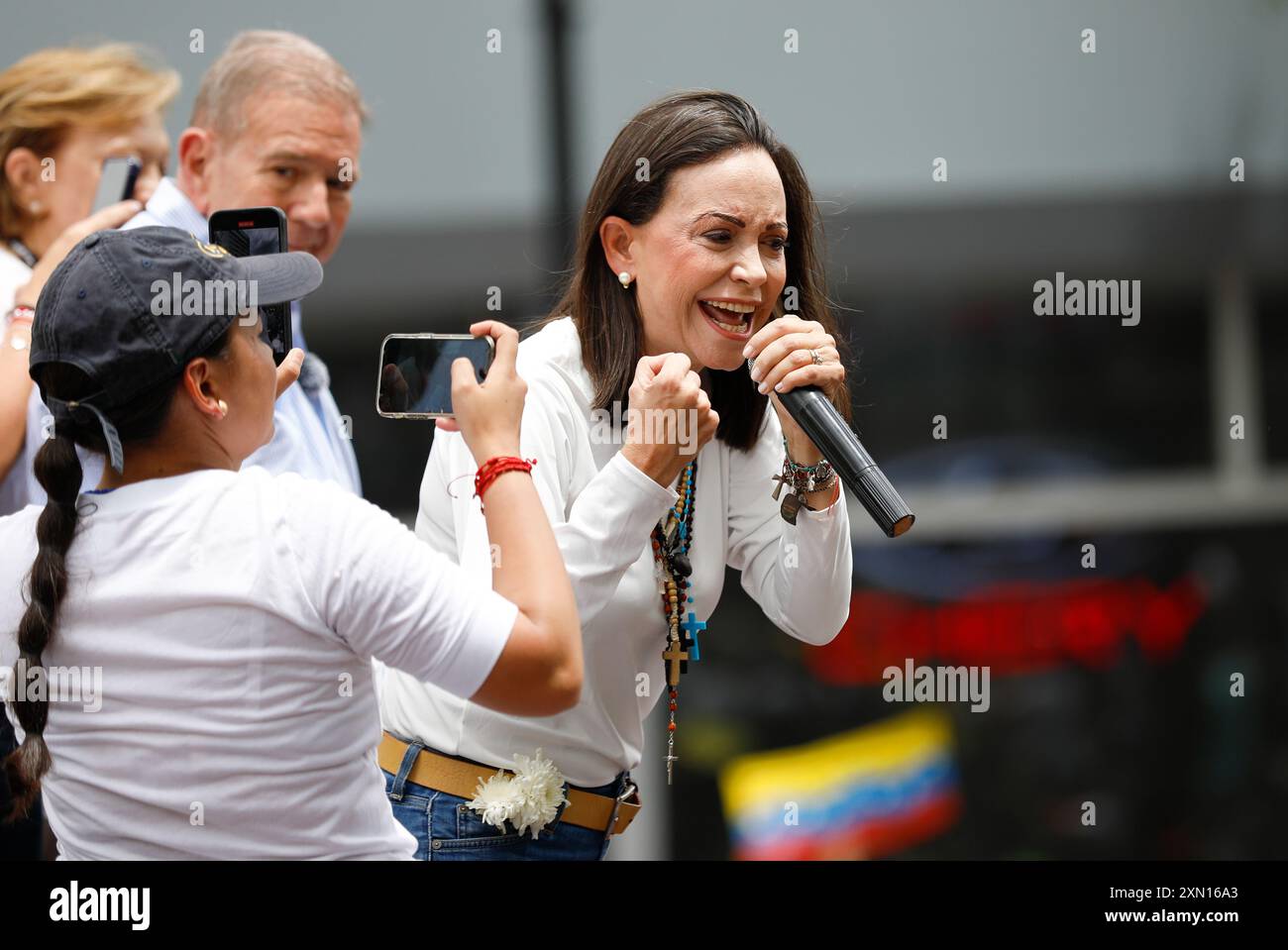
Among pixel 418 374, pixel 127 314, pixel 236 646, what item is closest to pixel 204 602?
pixel 236 646

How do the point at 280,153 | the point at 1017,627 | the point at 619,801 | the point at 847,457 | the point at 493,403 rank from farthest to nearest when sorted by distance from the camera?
1. the point at 1017,627
2. the point at 280,153
3. the point at 619,801
4. the point at 847,457
5. the point at 493,403

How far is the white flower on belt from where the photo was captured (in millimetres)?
1890

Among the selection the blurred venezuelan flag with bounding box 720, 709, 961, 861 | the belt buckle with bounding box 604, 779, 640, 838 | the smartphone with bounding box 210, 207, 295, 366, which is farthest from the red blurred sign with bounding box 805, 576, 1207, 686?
the smartphone with bounding box 210, 207, 295, 366

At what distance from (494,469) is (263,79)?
1078 mm

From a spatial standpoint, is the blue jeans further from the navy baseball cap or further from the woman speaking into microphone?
the navy baseball cap

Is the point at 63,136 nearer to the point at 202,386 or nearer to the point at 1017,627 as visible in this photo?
the point at 202,386

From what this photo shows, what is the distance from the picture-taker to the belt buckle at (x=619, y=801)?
2014 mm

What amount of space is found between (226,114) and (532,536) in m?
1.17

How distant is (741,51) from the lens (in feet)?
10.0

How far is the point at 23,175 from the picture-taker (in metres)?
2.36

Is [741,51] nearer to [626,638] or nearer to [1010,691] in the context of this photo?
[626,638]

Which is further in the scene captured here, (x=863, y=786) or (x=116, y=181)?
(x=863, y=786)

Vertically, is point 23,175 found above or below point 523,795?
above
